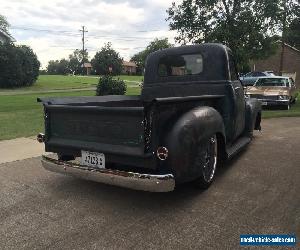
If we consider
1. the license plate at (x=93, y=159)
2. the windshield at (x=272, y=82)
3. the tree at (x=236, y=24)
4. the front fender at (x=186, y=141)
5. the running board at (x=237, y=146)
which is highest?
the tree at (x=236, y=24)

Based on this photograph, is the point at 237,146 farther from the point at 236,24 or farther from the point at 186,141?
the point at 236,24

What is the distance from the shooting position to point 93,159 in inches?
177

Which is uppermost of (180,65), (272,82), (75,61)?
(75,61)

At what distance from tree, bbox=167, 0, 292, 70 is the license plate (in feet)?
53.4

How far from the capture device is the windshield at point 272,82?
54.0 feet

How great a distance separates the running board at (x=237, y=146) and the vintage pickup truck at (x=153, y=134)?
46 mm

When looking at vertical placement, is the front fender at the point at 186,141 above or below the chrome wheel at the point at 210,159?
above

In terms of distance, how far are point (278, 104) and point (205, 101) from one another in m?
11.0

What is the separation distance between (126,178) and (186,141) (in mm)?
782

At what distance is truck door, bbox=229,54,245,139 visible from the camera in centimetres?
605

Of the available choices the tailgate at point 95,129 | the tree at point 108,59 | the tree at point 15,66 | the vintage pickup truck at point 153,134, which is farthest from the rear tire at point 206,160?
the tree at point 108,59

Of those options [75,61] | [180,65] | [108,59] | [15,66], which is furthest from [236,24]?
[75,61]

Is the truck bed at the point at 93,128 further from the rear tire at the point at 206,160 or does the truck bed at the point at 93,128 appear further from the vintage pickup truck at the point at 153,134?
the rear tire at the point at 206,160

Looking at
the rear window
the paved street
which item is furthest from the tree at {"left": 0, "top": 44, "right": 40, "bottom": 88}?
the paved street
